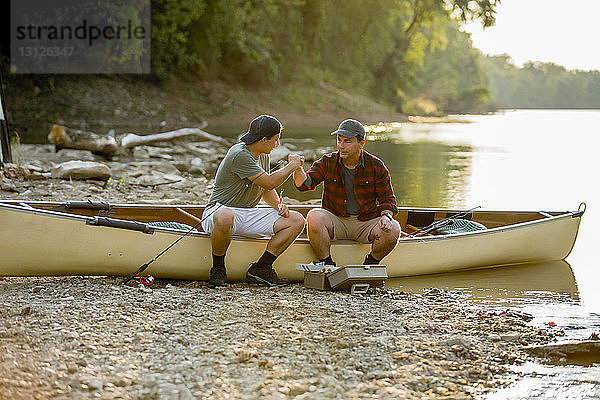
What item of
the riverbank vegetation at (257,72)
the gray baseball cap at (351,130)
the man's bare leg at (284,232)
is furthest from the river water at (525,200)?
the riverbank vegetation at (257,72)

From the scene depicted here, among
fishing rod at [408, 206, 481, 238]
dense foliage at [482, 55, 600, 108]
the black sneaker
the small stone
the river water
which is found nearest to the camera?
the small stone

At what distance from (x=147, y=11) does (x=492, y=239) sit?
82.0 ft

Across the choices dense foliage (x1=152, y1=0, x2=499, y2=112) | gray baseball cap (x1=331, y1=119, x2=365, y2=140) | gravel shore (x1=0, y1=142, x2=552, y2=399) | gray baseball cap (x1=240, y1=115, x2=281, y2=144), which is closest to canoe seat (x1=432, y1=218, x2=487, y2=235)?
gravel shore (x1=0, y1=142, x2=552, y2=399)

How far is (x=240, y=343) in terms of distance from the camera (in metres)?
4.29

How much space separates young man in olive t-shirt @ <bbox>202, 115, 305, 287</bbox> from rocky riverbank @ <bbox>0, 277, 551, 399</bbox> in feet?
0.88

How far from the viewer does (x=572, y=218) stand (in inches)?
287

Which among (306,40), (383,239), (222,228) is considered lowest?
(383,239)

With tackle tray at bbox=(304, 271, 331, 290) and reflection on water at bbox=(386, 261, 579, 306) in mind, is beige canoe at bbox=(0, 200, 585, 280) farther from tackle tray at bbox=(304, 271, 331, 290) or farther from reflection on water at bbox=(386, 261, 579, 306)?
tackle tray at bbox=(304, 271, 331, 290)

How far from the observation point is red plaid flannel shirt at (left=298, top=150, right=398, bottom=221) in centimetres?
594

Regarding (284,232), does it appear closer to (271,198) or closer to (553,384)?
(271,198)

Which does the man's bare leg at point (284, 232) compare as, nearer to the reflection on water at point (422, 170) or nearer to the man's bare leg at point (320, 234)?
Result: the man's bare leg at point (320, 234)

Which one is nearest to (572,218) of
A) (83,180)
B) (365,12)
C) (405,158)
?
(83,180)

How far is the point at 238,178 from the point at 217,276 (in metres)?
0.82

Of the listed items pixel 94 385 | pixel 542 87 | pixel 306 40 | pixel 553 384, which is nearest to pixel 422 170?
pixel 553 384
